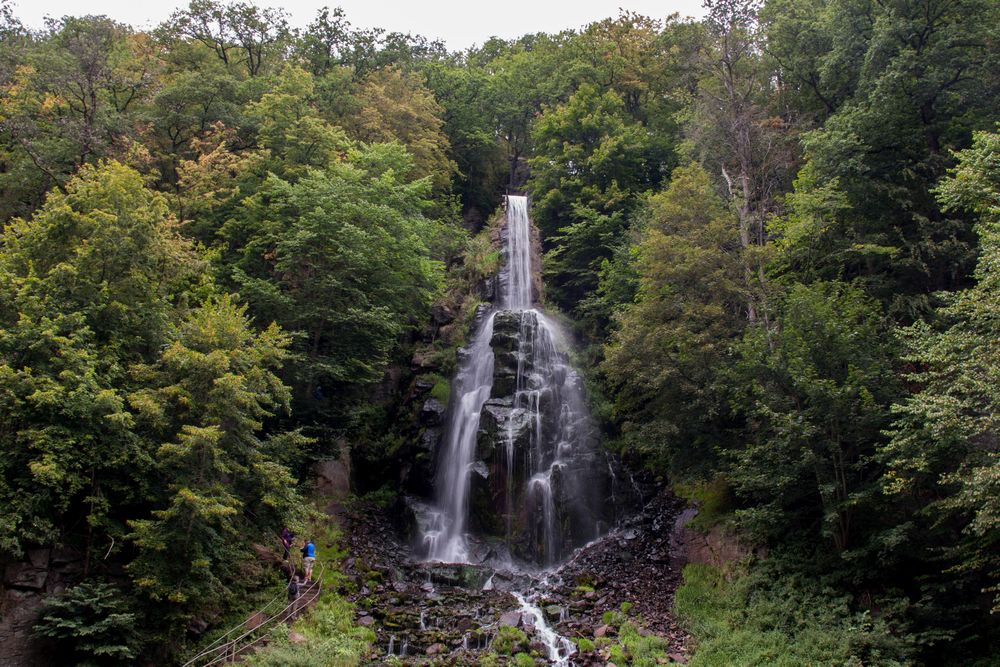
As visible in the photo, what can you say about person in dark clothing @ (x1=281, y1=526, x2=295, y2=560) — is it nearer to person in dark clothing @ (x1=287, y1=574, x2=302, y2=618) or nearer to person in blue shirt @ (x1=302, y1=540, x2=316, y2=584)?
person in blue shirt @ (x1=302, y1=540, x2=316, y2=584)

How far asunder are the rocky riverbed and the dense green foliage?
1369mm

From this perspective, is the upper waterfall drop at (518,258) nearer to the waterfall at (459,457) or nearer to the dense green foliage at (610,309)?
the dense green foliage at (610,309)

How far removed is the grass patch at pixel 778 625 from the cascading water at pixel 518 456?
201 inches

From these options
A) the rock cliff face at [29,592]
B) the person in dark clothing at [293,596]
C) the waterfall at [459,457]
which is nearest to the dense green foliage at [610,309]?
the rock cliff face at [29,592]

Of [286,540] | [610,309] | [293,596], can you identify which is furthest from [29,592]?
[610,309]

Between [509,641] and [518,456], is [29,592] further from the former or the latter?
[518,456]

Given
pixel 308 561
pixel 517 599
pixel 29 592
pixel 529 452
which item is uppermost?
pixel 529 452

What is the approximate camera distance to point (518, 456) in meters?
22.0

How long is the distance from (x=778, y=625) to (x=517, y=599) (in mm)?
6578

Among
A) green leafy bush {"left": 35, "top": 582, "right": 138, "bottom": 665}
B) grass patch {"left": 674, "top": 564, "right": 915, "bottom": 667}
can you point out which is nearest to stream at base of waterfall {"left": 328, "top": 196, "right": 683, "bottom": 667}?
grass patch {"left": 674, "top": 564, "right": 915, "bottom": 667}

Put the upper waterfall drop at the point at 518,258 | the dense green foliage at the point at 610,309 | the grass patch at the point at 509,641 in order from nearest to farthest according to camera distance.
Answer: the dense green foliage at the point at 610,309
the grass patch at the point at 509,641
the upper waterfall drop at the point at 518,258

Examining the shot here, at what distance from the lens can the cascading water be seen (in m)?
20.8

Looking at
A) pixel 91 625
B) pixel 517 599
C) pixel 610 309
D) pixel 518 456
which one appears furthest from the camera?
pixel 610 309

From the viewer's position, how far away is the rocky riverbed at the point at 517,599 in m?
14.8
